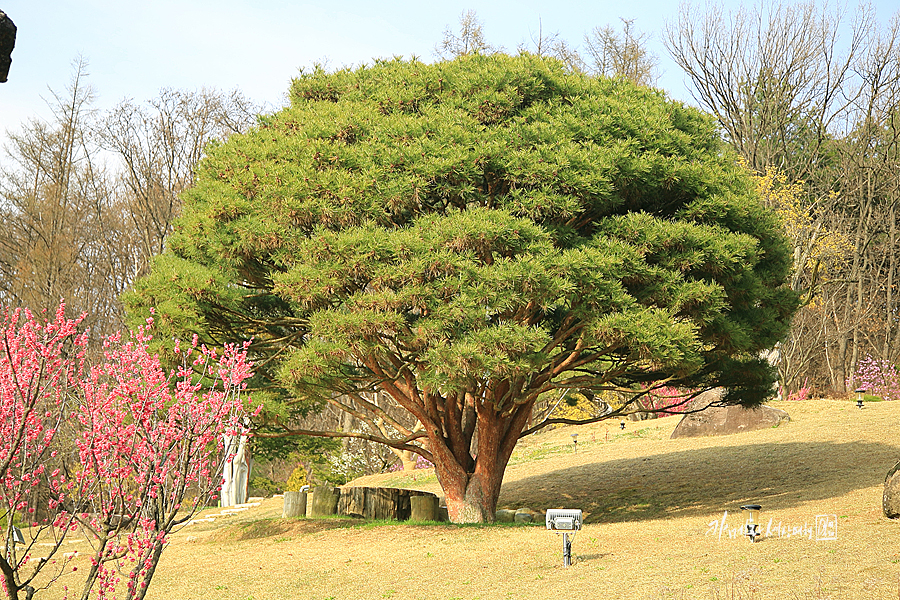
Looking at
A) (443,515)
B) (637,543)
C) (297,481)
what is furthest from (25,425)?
(297,481)

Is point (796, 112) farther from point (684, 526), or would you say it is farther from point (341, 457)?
point (684, 526)

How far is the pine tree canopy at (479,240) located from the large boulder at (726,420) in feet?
22.3

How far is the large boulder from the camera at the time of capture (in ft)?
58.7

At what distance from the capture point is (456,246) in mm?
9180

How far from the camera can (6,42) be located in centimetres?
262

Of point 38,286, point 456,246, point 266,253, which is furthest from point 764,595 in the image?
point 38,286

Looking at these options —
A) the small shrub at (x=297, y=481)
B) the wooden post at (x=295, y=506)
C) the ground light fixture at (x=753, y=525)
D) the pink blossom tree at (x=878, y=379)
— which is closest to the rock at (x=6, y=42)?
the ground light fixture at (x=753, y=525)

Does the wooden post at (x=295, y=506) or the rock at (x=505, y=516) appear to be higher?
the wooden post at (x=295, y=506)

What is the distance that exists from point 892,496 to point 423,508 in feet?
20.5

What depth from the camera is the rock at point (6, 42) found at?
2598 millimetres

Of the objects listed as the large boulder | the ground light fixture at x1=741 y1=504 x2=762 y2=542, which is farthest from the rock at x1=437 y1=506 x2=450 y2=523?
the large boulder

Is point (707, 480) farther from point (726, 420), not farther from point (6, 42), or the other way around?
point (6, 42)

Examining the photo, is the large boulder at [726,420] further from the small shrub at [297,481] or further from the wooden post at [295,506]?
the small shrub at [297,481]

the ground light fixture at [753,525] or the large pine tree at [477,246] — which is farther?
the large pine tree at [477,246]
